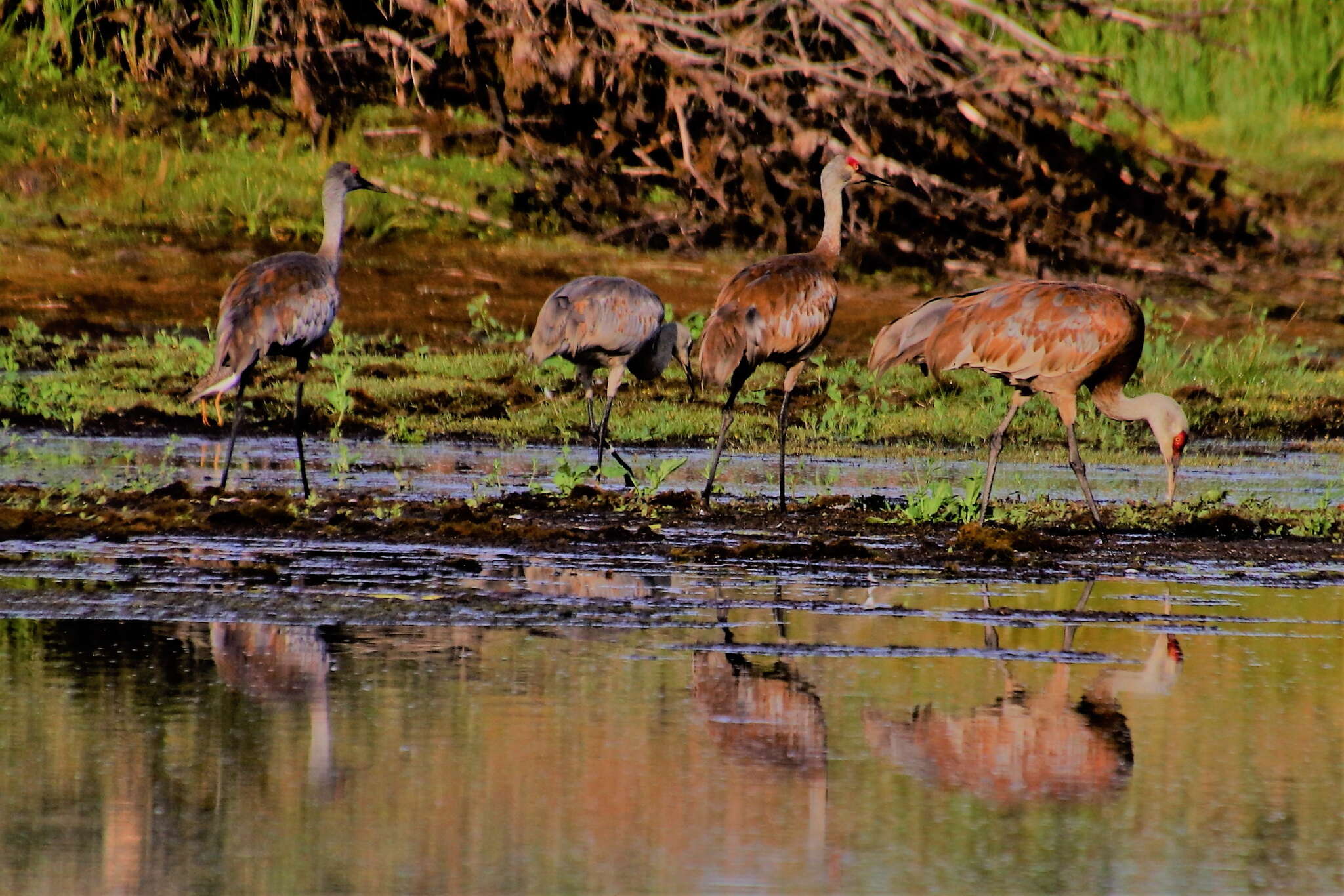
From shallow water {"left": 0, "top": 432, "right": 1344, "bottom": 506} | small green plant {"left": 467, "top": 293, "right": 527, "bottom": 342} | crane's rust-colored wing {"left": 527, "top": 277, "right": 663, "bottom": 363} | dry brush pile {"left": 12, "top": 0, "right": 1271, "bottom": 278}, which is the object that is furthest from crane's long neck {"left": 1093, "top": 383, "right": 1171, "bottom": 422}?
dry brush pile {"left": 12, "top": 0, "right": 1271, "bottom": 278}

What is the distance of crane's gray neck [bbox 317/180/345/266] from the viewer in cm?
1445

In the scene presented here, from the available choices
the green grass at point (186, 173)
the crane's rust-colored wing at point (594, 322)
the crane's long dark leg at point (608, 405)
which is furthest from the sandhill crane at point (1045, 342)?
the green grass at point (186, 173)

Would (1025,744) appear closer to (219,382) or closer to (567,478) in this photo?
→ (567,478)

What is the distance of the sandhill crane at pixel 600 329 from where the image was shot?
14859 millimetres

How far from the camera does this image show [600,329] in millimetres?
14867

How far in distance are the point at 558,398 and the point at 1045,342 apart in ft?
19.1

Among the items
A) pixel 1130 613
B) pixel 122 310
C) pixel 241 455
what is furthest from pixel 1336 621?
pixel 122 310

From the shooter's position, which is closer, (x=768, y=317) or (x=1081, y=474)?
(x=1081, y=474)

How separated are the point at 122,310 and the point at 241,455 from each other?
5.56 m

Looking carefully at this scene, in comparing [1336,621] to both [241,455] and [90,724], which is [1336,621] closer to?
[90,724]

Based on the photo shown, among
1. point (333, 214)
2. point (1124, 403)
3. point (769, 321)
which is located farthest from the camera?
point (333, 214)

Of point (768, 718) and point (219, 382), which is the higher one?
point (219, 382)

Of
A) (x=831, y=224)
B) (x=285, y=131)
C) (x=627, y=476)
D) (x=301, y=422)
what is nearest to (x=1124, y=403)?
(x=831, y=224)

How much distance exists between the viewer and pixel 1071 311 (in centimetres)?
1213
